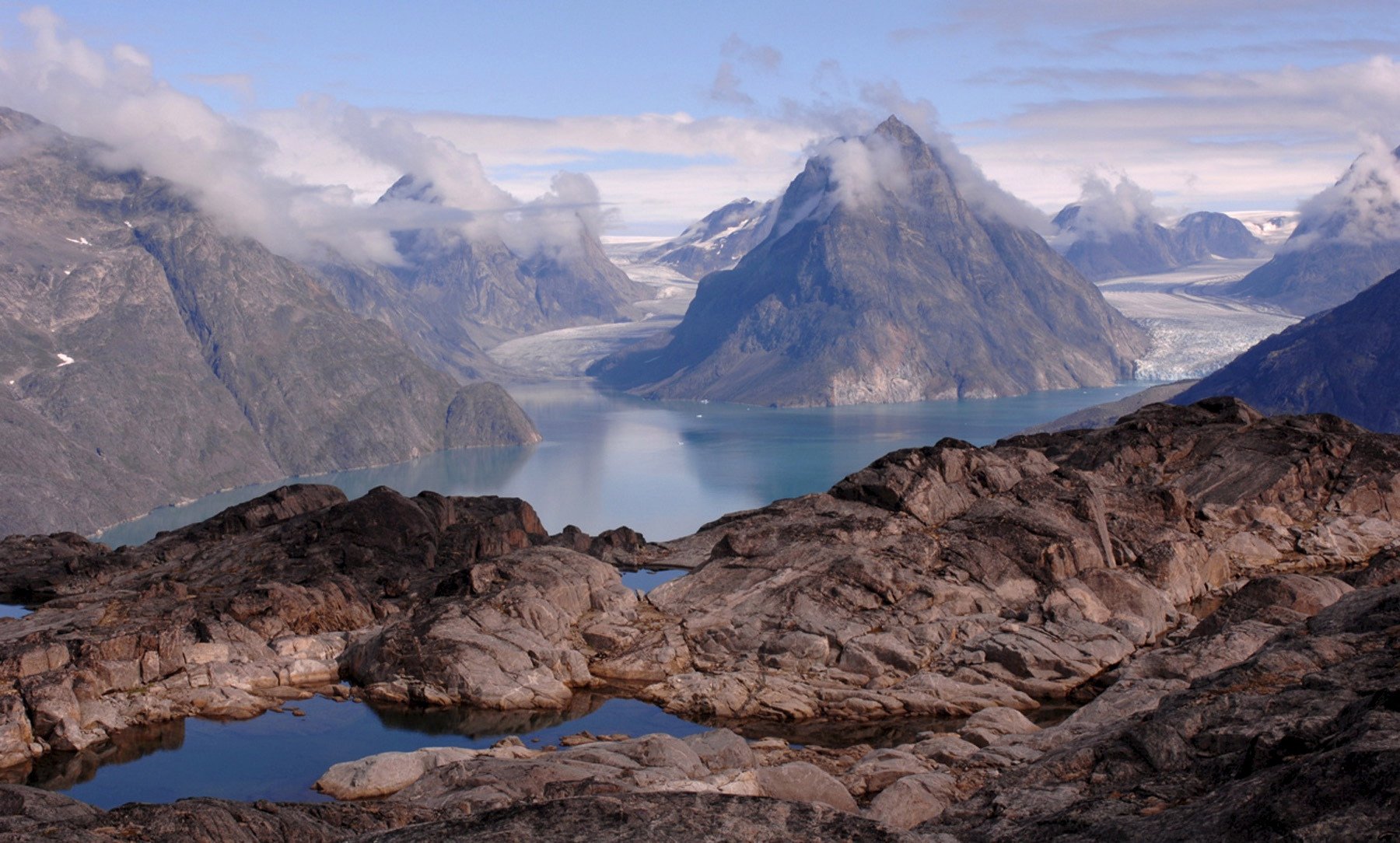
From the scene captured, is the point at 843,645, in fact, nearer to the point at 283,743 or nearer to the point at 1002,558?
the point at 1002,558

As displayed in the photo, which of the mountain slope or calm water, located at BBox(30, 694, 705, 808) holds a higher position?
the mountain slope

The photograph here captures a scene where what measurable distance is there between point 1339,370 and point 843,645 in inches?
5818

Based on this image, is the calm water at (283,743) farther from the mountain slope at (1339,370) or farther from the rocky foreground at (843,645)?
the mountain slope at (1339,370)

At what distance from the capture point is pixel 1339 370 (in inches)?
6732

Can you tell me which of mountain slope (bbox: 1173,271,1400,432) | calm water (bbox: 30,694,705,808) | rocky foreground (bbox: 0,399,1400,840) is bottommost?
calm water (bbox: 30,694,705,808)

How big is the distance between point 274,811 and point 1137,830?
16147 mm

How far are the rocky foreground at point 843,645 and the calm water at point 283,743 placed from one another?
3.13ft

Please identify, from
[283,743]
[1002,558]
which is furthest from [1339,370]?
[283,743]

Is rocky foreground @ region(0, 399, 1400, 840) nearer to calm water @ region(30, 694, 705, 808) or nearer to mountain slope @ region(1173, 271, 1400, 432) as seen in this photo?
calm water @ region(30, 694, 705, 808)

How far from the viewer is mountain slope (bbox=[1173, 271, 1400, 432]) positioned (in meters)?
165

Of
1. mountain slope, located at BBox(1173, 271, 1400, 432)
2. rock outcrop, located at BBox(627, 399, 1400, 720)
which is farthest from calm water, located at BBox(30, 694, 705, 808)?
mountain slope, located at BBox(1173, 271, 1400, 432)

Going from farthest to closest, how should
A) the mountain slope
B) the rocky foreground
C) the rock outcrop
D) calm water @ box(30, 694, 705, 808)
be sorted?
the mountain slope < the rock outcrop < calm water @ box(30, 694, 705, 808) < the rocky foreground

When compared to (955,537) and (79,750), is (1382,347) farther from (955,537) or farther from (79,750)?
(79,750)

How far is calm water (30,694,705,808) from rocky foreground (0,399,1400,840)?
0.95 m
